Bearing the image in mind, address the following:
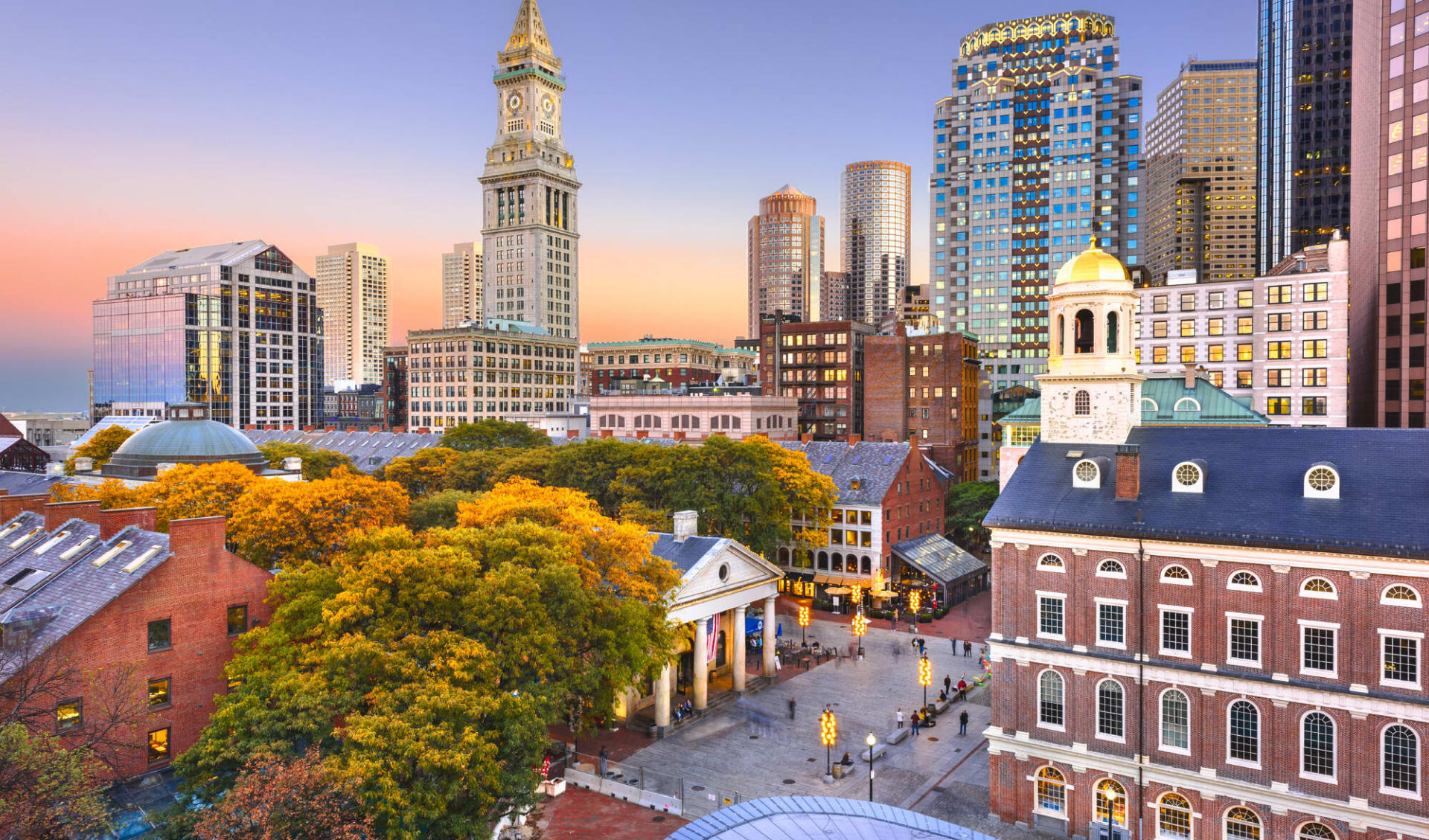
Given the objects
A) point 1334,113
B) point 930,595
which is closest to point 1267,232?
point 1334,113

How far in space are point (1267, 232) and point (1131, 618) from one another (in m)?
195

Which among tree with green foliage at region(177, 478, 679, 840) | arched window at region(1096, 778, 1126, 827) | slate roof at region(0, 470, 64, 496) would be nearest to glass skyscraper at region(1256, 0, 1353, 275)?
arched window at region(1096, 778, 1126, 827)

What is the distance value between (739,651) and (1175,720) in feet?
87.9

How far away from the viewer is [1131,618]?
124ft

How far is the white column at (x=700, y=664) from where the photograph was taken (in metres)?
51.7

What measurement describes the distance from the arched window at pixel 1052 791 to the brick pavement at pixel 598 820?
1629cm

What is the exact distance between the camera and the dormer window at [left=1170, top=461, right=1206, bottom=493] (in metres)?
38.1

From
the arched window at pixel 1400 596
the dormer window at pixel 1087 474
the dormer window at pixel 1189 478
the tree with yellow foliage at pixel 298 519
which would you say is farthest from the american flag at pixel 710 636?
the arched window at pixel 1400 596

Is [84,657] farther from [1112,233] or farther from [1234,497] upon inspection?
[1112,233]

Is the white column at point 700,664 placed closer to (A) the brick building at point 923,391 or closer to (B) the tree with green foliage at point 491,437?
(B) the tree with green foliage at point 491,437

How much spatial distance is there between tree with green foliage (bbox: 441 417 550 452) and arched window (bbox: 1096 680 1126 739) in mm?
78659

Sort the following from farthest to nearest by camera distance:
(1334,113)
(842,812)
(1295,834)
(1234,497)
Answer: (1334,113) → (1234,497) → (1295,834) → (842,812)

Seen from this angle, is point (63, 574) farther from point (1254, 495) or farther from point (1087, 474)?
point (1254, 495)

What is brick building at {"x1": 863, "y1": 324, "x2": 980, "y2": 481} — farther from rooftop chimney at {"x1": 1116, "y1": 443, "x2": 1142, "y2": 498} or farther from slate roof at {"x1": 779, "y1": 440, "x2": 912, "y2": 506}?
rooftop chimney at {"x1": 1116, "y1": 443, "x2": 1142, "y2": 498}
